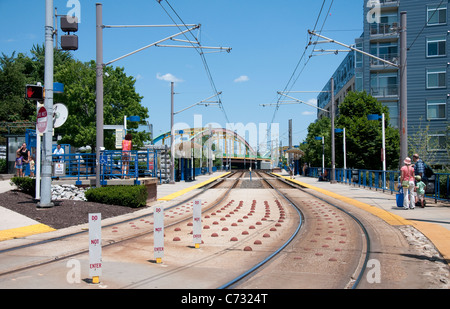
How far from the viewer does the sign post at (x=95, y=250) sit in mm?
6074

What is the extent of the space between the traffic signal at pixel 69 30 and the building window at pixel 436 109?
138 feet

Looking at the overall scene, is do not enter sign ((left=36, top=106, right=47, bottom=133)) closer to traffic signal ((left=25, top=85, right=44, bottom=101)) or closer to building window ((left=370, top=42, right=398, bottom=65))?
traffic signal ((left=25, top=85, right=44, bottom=101))

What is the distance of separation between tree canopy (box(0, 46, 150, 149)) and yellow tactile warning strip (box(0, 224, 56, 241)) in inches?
1552

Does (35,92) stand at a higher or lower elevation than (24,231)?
higher

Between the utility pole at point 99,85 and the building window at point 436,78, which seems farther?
the building window at point 436,78

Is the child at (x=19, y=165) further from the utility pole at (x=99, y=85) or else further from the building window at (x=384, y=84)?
the building window at (x=384, y=84)

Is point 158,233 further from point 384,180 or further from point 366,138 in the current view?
point 366,138

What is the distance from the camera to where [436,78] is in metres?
46.9

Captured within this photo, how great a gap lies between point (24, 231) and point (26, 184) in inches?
248

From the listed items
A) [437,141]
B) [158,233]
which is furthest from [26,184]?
[437,141]

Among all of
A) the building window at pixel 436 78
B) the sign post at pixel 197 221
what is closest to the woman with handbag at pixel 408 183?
the sign post at pixel 197 221

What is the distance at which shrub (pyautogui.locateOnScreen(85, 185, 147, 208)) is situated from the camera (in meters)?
16.1

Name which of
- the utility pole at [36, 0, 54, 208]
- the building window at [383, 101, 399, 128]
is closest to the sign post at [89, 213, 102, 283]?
the utility pole at [36, 0, 54, 208]
